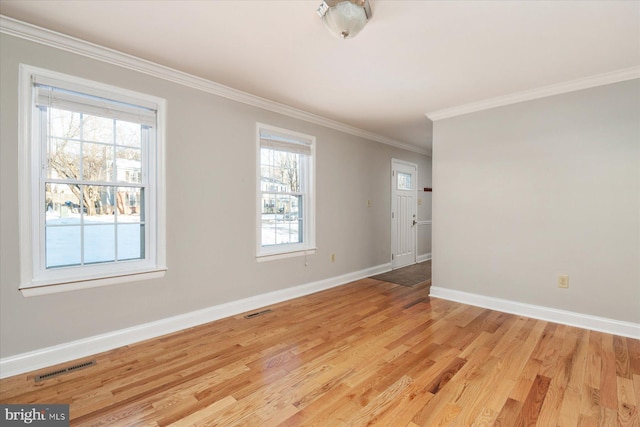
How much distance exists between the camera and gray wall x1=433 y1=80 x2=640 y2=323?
9.38 feet

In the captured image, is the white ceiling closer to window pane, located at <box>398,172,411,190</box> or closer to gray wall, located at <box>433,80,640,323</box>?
gray wall, located at <box>433,80,640,323</box>

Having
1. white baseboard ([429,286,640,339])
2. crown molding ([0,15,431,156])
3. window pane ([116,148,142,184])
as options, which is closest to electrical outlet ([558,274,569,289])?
white baseboard ([429,286,640,339])

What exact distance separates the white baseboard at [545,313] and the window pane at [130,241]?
3529 millimetres

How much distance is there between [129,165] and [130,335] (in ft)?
4.94

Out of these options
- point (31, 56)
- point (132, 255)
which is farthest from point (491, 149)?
point (31, 56)

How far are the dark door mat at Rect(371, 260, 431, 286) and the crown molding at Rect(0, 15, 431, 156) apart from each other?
2723 millimetres

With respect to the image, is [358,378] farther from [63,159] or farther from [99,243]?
[63,159]

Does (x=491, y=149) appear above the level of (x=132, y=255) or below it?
above

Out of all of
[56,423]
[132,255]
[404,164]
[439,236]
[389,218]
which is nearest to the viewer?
[56,423]

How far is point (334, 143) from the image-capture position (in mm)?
4535

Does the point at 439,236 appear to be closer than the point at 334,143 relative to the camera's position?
Yes

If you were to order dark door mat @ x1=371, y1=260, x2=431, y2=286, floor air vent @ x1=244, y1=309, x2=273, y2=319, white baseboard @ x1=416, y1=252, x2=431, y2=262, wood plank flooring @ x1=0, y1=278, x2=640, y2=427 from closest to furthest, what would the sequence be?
wood plank flooring @ x1=0, y1=278, x2=640, y2=427, floor air vent @ x1=244, y1=309, x2=273, y2=319, dark door mat @ x1=371, y1=260, x2=431, y2=286, white baseboard @ x1=416, y1=252, x2=431, y2=262

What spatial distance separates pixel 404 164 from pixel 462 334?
3.82 m

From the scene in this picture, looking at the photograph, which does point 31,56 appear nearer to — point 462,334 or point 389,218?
point 462,334
